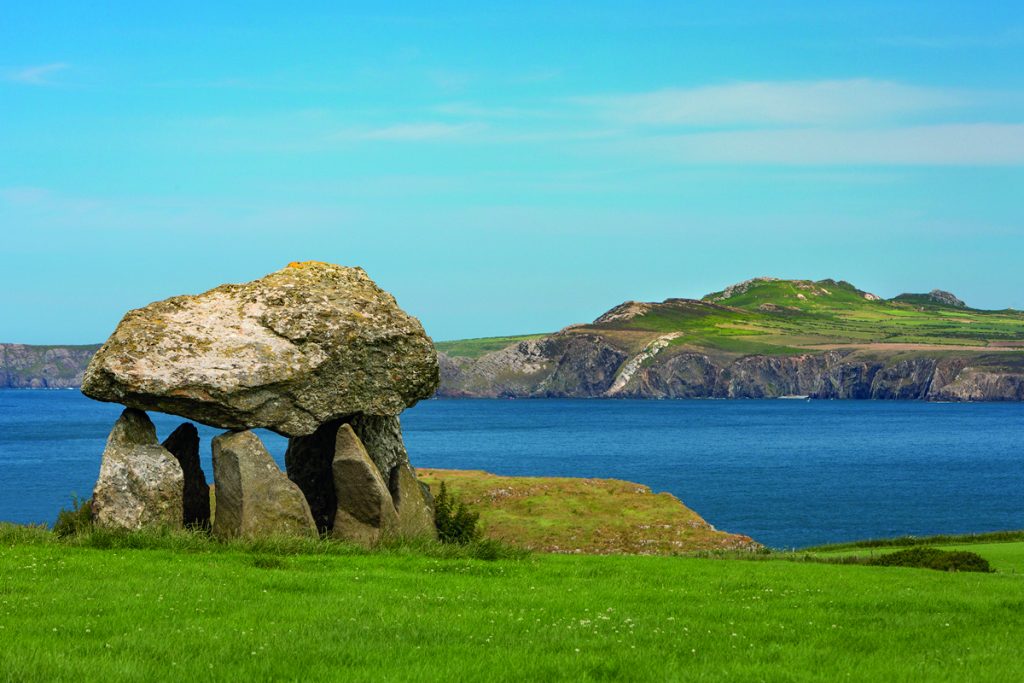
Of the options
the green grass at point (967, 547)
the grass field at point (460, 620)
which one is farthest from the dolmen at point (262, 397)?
the green grass at point (967, 547)

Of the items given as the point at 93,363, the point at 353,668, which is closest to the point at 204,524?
the point at 93,363

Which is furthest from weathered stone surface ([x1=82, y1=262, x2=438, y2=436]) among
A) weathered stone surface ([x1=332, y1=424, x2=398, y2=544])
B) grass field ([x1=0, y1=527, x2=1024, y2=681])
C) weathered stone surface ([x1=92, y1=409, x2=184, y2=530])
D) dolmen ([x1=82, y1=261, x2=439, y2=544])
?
grass field ([x1=0, y1=527, x2=1024, y2=681])

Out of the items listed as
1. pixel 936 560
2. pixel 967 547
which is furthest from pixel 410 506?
pixel 967 547

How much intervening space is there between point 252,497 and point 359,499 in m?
2.35

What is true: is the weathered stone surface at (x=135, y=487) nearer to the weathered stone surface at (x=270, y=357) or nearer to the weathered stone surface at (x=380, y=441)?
the weathered stone surface at (x=270, y=357)

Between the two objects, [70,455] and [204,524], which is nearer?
[204,524]

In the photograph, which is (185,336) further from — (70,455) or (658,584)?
(70,455)

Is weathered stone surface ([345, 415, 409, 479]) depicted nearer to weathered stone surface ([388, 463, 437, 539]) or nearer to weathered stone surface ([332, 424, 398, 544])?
weathered stone surface ([388, 463, 437, 539])

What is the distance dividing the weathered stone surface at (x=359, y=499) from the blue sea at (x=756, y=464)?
3642 cm

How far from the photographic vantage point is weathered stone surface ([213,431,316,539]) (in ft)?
69.9

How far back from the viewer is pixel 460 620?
13836mm

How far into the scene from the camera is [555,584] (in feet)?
57.8

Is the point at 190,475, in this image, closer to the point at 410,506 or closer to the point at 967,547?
the point at 410,506

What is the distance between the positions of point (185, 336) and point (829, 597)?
1404cm
